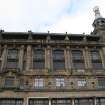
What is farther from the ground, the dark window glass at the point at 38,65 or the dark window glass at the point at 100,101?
the dark window glass at the point at 38,65

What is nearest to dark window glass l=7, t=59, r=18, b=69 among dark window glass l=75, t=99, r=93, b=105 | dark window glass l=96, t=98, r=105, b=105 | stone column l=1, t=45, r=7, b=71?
stone column l=1, t=45, r=7, b=71

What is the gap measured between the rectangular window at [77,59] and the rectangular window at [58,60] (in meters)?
2.25

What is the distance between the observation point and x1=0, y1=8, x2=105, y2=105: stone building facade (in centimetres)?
3916

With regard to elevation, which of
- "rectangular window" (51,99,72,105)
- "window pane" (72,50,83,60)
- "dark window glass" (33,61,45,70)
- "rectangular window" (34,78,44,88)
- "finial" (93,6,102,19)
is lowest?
"rectangular window" (51,99,72,105)

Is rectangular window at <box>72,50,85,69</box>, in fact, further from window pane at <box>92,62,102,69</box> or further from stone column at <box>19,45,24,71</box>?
stone column at <box>19,45,24,71</box>

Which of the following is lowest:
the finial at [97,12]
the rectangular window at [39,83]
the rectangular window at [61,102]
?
the rectangular window at [61,102]

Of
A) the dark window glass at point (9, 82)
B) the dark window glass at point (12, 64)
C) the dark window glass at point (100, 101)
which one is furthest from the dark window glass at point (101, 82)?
the dark window glass at point (12, 64)

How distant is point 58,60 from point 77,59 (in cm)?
390

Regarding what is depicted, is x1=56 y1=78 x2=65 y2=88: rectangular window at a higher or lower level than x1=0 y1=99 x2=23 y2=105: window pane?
higher

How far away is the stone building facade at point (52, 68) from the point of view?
39.2 m

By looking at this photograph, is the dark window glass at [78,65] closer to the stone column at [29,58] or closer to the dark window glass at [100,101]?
the dark window glass at [100,101]

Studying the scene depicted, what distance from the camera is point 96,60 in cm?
4591

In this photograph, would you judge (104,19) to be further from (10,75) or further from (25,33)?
(10,75)

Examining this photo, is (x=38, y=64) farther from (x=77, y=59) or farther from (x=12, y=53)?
(x=77, y=59)
